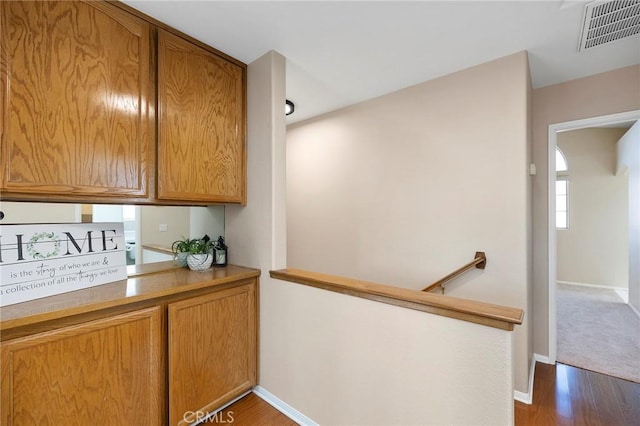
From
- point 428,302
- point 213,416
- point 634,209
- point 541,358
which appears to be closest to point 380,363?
point 428,302

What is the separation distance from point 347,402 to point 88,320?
4.51 ft

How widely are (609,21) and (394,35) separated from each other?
1251mm

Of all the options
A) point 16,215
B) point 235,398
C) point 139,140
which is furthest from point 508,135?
point 16,215


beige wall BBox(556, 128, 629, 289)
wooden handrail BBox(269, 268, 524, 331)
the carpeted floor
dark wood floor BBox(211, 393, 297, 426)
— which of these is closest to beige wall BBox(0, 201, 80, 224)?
wooden handrail BBox(269, 268, 524, 331)

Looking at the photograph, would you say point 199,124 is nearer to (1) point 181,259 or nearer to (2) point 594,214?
(1) point 181,259

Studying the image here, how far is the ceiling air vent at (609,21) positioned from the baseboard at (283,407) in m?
2.91

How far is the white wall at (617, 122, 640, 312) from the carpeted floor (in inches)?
12.0

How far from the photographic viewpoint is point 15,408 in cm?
104

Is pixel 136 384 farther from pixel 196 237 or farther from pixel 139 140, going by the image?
pixel 139 140

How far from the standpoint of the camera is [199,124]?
1.78 m

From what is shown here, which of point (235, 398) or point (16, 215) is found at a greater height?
point (16, 215)

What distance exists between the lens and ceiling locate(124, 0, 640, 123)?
1.49 metres

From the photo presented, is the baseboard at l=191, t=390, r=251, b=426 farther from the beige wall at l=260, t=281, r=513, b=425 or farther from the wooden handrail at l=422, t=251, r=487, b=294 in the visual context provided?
the wooden handrail at l=422, t=251, r=487, b=294

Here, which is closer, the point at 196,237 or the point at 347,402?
the point at 347,402
